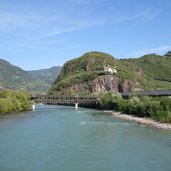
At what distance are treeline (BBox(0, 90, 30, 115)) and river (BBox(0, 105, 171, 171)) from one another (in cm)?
3242

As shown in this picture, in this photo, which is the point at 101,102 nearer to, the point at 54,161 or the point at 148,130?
the point at 148,130

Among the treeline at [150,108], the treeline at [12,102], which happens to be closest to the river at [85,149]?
the treeline at [150,108]

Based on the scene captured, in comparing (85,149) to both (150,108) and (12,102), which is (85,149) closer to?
(150,108)

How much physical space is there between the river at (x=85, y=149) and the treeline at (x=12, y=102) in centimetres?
3242

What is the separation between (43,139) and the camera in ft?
186

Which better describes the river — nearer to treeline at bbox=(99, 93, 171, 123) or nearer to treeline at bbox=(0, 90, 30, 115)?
treeline at bbox=(99, 93, 171, 123)

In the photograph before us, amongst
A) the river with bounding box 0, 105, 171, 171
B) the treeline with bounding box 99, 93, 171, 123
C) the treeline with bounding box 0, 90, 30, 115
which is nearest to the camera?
the river with bounding box 0, 105, 171, 171

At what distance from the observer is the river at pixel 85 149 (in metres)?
39.3

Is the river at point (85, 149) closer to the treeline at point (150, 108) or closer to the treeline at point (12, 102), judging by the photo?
the treeline at point (150, 108)

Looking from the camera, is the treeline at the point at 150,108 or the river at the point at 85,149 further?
the treeline at the point at 150,108

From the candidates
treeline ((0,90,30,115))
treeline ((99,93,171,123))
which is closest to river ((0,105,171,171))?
treeline ((99,93,171,123))

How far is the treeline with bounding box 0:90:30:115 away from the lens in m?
101

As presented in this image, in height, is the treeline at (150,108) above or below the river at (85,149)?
above

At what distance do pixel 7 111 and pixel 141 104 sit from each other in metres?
33.5
